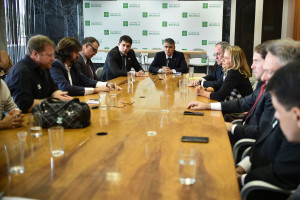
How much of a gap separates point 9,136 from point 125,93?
1.78m

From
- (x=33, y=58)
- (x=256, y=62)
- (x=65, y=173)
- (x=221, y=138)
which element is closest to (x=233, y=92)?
(x=256, y=62)

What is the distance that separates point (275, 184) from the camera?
1.63m

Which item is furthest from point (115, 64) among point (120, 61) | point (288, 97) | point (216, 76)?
point (288, 97)

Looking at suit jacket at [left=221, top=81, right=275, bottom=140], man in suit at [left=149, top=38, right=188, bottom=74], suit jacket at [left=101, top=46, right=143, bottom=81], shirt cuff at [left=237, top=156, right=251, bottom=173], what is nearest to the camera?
shirt cuff at [left=237, top=156, right=251, bottom=173]

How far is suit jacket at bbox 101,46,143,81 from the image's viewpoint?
5566 millimetres

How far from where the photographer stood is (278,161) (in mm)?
1671

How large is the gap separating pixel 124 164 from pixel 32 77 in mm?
1725

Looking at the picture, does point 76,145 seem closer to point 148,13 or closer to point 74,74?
point 74,74

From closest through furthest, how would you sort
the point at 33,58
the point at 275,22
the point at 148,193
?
the point at 148,193 → the point at 33,58 → the point at 275,22

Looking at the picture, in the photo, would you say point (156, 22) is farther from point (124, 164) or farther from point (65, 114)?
point (124, 164)

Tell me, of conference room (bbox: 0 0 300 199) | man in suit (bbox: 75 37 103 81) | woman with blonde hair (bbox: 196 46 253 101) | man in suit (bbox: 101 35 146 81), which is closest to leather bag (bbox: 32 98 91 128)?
conference room (bbox: 0 0 300 199)

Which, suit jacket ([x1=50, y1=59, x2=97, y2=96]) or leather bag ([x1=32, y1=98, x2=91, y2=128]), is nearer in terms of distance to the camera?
leather bag ([x1=32, y1=98, x2=91, y2=128])

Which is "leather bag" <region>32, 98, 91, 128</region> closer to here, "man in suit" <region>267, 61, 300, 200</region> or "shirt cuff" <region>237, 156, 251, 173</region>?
"shirt cuff" <region>237, 156, 251, 173</region>

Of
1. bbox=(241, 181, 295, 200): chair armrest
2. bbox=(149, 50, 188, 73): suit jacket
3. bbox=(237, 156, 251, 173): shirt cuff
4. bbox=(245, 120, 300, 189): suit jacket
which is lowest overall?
bbox=(237, 156, 251, 173): shirt cuff
